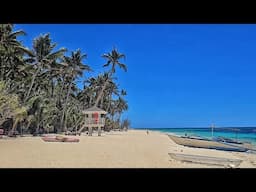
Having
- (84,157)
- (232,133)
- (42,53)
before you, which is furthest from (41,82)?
(232,133)

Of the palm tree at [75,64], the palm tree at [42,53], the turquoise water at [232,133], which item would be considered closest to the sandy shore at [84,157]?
the palm tree at [42,53]

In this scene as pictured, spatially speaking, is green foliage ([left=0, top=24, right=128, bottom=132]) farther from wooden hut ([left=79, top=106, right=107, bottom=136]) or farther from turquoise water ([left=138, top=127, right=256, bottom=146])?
turquoise water ([left=138, top=127, right=256, bottom=146])

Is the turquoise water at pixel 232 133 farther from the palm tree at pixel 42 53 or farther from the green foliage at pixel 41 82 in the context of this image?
the palm tree at pixel 42 53

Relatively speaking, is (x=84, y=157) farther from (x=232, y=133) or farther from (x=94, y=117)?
(x=232, y=133)

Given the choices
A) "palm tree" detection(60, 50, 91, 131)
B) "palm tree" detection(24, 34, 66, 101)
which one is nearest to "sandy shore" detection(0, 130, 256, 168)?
"palm tree" detection(24, 34, 66, 101)

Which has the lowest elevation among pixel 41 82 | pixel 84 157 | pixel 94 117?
pixel 84 157

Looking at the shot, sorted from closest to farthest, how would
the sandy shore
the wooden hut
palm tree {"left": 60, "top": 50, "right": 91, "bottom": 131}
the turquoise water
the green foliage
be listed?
the sandy shore < the green foliage < the wooden hut < palm tree {"left": 60, "top": 50, "right": 91, "bottom": 131} < the turquoise water

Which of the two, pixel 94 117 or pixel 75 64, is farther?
pixel 75 64
